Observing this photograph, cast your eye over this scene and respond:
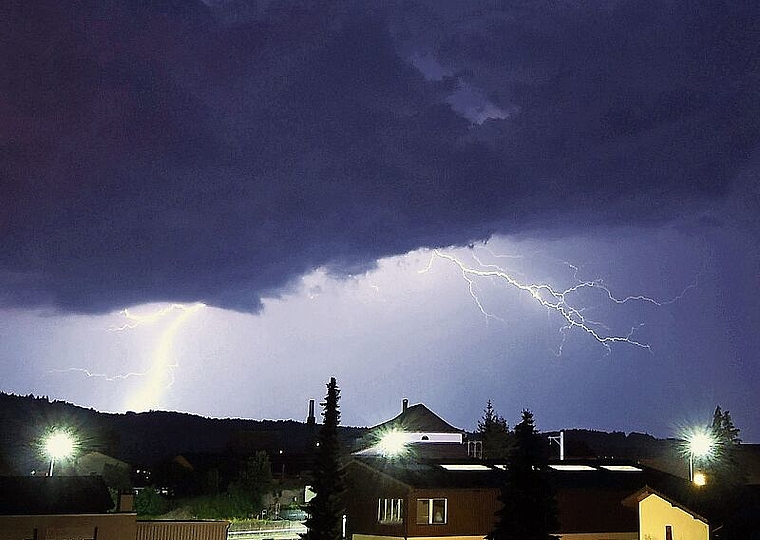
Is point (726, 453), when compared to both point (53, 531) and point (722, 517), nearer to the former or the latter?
point (722, 517)

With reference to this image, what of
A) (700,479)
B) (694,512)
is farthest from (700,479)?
(694,512)

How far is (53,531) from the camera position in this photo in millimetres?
28828

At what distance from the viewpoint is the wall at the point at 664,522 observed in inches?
1137

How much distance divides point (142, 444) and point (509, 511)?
10425 centimetres

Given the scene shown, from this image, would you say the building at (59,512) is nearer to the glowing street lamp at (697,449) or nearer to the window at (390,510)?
the window at (390,510)

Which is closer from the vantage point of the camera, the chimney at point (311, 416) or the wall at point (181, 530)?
the wall at point (181, 530)

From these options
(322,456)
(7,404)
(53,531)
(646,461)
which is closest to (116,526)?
(53,531)

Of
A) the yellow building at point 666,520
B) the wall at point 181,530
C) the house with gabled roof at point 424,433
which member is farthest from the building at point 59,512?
the house with gabled roof at point 424,433

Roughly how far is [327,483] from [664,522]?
1095 cm

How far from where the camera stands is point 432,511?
33.2m

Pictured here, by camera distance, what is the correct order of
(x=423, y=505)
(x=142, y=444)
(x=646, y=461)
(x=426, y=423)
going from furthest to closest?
(x=142, y=444) < (x=426, y=423) < (x=646, y=461) < (x=423, y=505)

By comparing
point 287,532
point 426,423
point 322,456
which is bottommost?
point 287,532

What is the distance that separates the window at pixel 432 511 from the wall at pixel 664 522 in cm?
679

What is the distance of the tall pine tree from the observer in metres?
28.9
